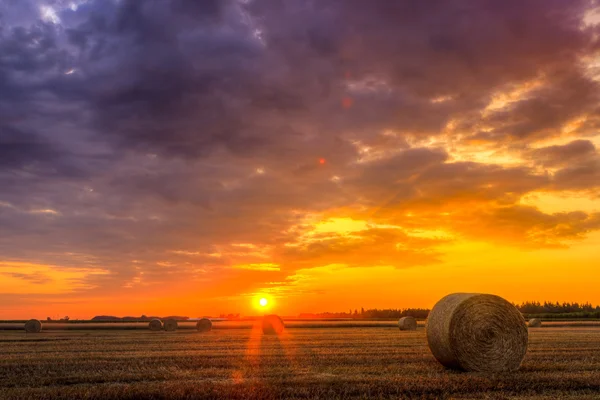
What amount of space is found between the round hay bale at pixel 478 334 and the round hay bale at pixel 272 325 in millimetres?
21755

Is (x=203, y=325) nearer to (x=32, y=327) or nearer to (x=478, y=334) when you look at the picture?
(x=32, y=327)

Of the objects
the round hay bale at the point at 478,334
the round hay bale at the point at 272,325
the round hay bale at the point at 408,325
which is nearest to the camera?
the round hay bale at the point at 478,334

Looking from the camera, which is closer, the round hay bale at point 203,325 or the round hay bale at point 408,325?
the round hay bale at point 408,325

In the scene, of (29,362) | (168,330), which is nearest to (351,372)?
(29,362)

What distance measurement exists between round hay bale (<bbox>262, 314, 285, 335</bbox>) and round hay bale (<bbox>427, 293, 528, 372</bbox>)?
71.4ft

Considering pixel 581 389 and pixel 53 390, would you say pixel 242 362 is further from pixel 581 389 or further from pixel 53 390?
pixel 581 389

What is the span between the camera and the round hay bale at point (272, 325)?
39.6m

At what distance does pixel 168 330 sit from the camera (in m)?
47.4

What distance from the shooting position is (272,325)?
39969 mm

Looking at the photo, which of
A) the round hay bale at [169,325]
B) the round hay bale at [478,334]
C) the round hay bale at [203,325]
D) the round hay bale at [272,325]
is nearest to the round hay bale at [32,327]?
the round hay bale at [169,325]

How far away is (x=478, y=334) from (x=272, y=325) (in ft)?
78.0

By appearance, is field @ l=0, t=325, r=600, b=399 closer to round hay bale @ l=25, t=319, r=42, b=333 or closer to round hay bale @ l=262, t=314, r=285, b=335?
round hay bale @ l=262, t=314, r=285, b=335

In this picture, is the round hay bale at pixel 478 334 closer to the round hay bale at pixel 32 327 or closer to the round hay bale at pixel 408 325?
the round hay bale at pixel 408 325

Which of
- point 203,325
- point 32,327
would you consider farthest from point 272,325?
point 32,327
